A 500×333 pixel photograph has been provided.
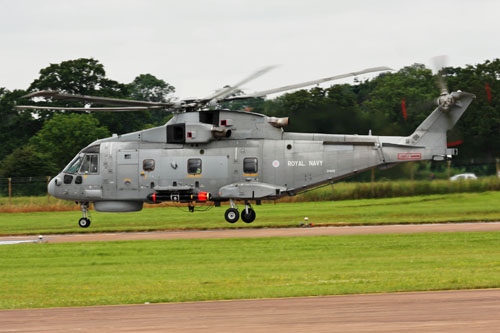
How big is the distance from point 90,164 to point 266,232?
28.4ft

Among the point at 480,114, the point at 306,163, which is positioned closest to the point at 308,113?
the point at 306,163

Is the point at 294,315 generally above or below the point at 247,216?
below

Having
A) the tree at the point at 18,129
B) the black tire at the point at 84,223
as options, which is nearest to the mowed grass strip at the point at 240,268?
the black tire at the point at 84,223

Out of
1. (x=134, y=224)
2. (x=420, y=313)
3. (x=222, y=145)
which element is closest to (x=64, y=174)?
(x=134, y=224)

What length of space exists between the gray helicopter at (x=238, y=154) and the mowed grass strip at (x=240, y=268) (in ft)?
16.2

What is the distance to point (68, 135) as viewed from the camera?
69312 mm

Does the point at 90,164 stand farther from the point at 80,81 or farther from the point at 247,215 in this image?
the point at 80,81

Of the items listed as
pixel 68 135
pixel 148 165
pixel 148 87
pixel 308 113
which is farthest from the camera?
pixel 148 87

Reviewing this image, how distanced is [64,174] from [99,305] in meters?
20.1

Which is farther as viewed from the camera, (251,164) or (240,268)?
(251,164)

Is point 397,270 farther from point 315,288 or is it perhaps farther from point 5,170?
point 5,170


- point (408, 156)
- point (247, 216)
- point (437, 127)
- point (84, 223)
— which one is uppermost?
point (437, 127)

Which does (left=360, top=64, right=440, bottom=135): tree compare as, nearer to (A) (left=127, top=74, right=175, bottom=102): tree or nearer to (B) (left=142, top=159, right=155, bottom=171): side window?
(B) (left=142, top=159, right=155, bottom=171): side window

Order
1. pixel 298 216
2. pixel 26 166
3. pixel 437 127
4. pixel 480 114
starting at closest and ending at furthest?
1. pixel 437 127
2. pixel 298 216
3. pixel 480 114
4. pixel 26 166
